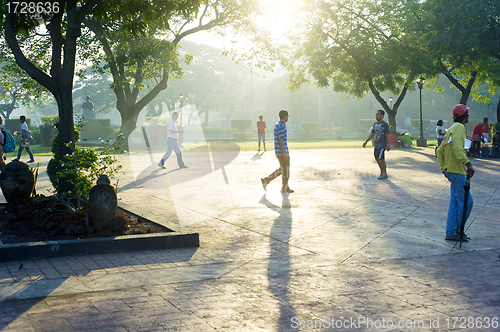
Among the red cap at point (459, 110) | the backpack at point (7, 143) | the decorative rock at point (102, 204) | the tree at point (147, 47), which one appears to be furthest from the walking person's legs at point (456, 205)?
the tree at point (147, 47)

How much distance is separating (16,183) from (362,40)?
2255cm

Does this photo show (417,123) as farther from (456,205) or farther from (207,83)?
(456,205)

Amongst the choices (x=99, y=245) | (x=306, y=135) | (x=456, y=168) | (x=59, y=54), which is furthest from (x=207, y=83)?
(x=99, y=245)

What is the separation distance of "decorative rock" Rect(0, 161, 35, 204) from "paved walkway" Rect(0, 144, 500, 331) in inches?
73.0

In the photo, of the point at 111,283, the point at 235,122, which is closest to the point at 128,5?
the point at 111,283

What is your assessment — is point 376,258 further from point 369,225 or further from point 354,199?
point 354,199

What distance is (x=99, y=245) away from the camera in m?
5.38

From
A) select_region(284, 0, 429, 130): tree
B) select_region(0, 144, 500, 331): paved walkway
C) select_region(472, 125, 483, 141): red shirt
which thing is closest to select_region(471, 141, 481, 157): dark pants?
select_region(472, 125, 483, 141): red shirt

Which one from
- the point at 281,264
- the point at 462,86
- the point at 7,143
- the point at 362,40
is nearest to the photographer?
the point at 281,264

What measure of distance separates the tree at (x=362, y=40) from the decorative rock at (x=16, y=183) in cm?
2017

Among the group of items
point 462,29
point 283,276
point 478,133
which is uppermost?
point 462,29

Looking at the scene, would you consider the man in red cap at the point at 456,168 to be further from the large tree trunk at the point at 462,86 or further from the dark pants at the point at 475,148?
A: the large tree trunk at the point at 462,86

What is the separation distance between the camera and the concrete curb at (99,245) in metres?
5.02

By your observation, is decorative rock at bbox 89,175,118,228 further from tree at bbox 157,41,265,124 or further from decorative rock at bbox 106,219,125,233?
tree at bbox 157,41,265,124
